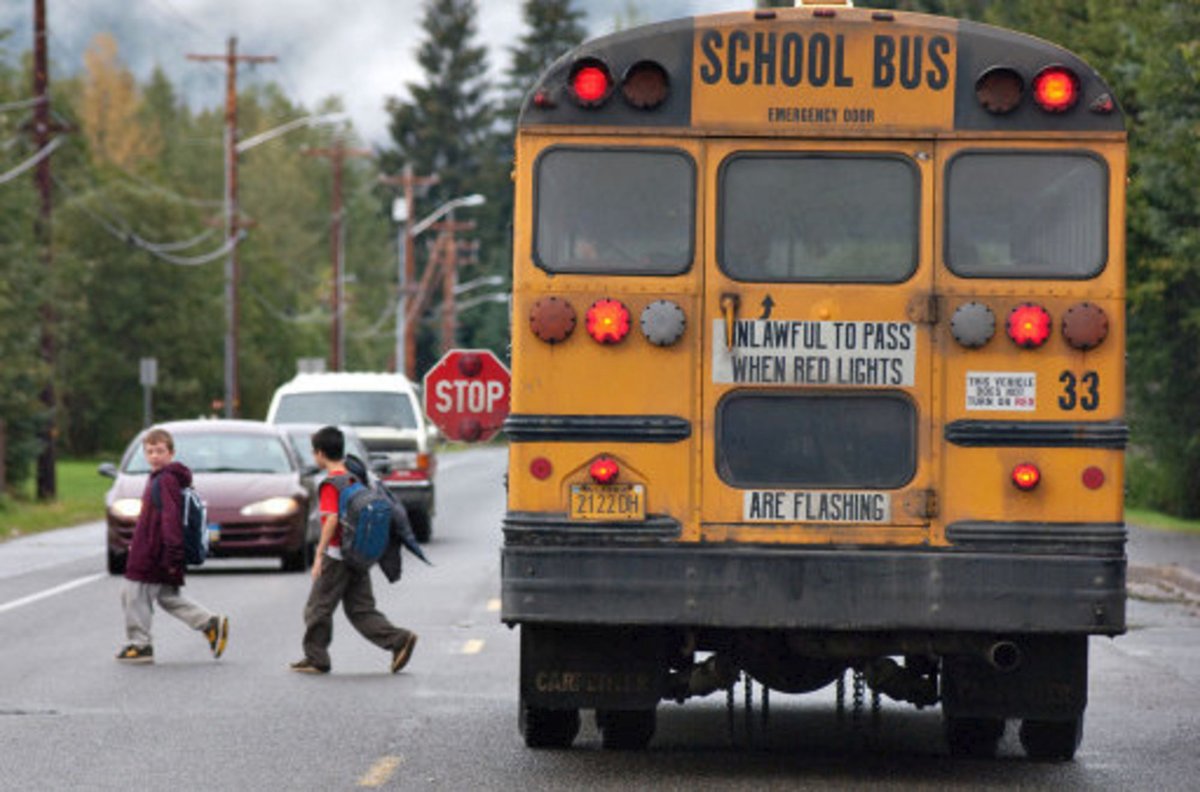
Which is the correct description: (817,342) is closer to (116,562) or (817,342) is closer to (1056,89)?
(1056,89)

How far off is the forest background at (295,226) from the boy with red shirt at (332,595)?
1987mm

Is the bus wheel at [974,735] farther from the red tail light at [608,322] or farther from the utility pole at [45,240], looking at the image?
the utility pole at [45,240]

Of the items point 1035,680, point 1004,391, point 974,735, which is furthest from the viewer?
point 974,735

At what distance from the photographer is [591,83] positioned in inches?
440

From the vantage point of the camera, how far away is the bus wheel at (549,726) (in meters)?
12.3

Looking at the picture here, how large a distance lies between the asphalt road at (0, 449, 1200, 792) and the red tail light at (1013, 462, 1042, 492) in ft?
4.36

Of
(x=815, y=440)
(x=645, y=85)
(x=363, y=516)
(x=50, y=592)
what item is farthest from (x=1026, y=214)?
(x=50, y=592)

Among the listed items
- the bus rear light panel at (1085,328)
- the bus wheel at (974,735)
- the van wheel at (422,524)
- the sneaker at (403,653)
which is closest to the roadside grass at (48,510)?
the van wheel at (422,524)

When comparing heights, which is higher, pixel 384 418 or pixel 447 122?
pixel 447 122

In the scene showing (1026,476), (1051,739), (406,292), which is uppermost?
(406,292)

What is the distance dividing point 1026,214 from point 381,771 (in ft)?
11.7

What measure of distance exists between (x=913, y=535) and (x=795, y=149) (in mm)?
1623

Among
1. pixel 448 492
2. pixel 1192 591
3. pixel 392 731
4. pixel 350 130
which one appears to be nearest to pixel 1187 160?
pixel 1192 591

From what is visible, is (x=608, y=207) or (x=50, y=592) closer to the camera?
(x=608, y=207)
